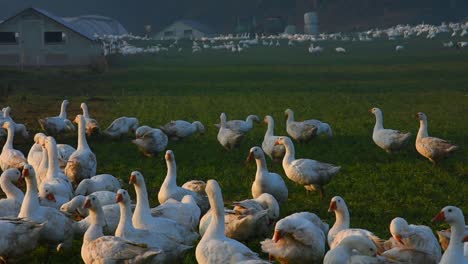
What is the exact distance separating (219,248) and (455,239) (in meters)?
2.15

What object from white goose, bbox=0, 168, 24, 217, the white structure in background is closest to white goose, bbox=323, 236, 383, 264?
white goose, bbox=0, 168, 24, 217

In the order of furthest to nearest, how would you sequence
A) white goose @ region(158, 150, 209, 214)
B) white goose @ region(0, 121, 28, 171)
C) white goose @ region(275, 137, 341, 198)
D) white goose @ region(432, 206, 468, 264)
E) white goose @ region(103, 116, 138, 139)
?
white goose @ region(103, 116, 138, 139), white goose @ region(0, 121, 28, 171), white goose @ region(275, 137, 341, 198), white goose @ region(158, 150, 209, 214), white goose @ region(432, 206, 468, 264)

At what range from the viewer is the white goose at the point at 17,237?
7699 mm

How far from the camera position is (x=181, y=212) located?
29.1 feet

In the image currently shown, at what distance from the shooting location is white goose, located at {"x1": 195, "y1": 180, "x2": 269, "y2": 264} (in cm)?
701

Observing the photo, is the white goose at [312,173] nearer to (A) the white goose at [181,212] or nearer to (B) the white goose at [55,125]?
(A) the white goose at [181,212]

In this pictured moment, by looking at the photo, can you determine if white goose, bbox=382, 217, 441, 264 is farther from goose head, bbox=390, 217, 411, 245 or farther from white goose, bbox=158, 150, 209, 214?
white goose, bbox=158, 150, 209, 214

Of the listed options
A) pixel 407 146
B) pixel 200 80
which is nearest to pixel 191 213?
pixel 407 146

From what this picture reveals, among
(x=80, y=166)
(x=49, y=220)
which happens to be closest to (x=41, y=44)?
(x=80, y=166)

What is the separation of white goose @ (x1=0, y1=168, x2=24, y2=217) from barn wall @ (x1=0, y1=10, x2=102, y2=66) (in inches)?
1273

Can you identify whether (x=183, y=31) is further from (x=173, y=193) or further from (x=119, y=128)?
(x=173, y=193)

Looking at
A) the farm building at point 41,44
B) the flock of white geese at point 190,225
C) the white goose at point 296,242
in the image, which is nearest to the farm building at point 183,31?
the farm building at point 41,44

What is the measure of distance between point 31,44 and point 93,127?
26.7m

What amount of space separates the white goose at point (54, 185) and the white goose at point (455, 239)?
15.9ft
